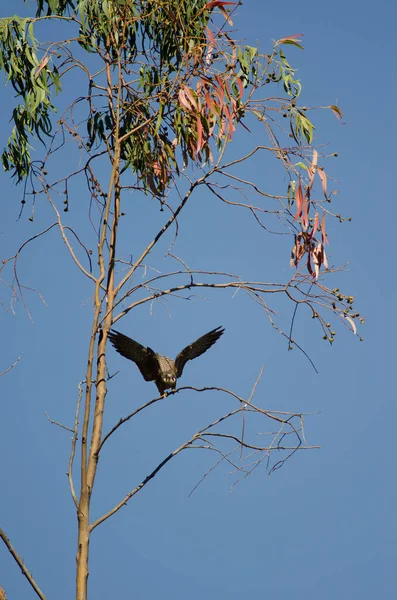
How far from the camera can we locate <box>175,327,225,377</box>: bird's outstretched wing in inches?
206

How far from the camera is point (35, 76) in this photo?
5207 mm

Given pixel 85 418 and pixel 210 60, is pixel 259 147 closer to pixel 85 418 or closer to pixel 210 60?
pixel 210 60

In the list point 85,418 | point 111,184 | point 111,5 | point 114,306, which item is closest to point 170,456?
point 85,418

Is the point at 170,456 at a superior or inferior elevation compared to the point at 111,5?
inferior

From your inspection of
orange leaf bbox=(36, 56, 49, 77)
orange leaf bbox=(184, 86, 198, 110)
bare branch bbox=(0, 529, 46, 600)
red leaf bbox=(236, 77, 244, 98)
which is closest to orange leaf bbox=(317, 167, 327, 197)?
red leaf bbox=(236, 77, 244, 98)

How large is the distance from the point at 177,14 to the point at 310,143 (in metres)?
1.07

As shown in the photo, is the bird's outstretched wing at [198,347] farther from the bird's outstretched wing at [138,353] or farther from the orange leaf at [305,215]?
the orange leaf at [305,215]

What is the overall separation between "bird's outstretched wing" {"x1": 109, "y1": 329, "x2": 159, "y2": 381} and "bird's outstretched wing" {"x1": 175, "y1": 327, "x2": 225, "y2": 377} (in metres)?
0.14

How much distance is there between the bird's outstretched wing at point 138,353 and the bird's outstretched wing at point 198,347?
0.46ft

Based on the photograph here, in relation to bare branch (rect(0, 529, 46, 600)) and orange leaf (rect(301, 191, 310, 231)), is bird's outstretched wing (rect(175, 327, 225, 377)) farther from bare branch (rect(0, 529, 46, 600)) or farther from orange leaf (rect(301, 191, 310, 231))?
bare branch (rect(0, 529, 46, 600))

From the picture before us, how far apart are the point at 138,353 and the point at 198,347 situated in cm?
35

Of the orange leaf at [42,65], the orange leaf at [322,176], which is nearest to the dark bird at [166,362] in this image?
the orange leaf at [322,176]

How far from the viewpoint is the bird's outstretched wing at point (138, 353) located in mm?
4984

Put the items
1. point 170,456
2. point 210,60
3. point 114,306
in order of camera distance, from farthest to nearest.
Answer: point 210,60 < point 114,306 < point 170,456
